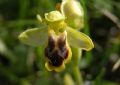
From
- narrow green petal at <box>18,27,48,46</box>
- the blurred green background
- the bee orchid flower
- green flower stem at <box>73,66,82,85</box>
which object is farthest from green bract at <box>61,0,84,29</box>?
the blurred green background

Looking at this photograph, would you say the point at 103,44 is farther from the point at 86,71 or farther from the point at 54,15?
the point at 54,15

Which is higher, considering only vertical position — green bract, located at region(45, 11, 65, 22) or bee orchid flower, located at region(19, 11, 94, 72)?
green bract, located at region(45, 11, 65, 22)

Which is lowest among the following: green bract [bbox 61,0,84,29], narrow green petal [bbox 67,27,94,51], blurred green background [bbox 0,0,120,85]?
blurred green background [bbox 0,0,120,85]

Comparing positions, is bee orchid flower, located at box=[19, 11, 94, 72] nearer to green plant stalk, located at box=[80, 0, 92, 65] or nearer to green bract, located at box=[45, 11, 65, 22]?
green bract, located at box=[45, 11, 65, 22]

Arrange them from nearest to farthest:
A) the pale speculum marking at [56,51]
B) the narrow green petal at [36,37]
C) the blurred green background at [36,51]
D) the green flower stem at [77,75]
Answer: the pale speculum marking at [56,51] → the narrow green petal at [36,37] → the green flower stem at [77,75] → the blurred green background at [36,51]

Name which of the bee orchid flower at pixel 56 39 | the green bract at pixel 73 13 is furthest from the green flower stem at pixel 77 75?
the green bract at pixel 73 13

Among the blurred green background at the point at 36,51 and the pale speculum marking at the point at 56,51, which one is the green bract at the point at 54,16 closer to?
the pale speculum marking at the point at 56,51

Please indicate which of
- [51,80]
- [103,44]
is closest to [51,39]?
[51,80]
